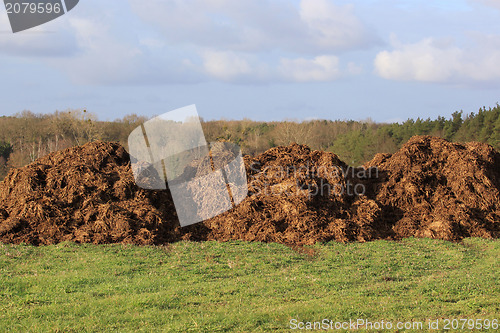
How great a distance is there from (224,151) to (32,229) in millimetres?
5846

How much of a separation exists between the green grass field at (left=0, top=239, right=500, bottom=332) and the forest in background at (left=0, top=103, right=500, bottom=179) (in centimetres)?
2315

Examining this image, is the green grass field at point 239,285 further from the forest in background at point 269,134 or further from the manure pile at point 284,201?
the forest in background at point 269,134

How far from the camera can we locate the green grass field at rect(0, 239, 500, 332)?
25.0ft

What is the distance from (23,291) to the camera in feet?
30.6

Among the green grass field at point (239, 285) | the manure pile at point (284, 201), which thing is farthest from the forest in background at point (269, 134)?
the green grass field at point (239, 285)

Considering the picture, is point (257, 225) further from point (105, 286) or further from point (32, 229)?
point (32, 229)

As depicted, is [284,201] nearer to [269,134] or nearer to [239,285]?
[239,285]

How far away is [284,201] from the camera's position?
13945 millimetres

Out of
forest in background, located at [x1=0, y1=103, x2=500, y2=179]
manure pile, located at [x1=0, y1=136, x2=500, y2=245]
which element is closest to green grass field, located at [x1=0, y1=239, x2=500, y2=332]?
manure pile, located at [x1=0, y1=136, x2=500, y2=245]

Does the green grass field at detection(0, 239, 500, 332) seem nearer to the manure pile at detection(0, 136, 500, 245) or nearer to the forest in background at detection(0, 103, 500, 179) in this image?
the manure pile at detection(0, 136, 500, 245)

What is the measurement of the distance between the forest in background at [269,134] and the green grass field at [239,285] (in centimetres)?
Result: 2315

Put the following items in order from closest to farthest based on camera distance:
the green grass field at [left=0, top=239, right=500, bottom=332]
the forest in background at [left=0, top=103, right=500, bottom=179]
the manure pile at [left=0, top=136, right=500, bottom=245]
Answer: the green grass field at [left=0, top=239, right=500, bottom=332], the manure pile at [left=0, top=136, right=500, bottom=245], the forest in background at [left=0, top=103, right=500, bottom=179]

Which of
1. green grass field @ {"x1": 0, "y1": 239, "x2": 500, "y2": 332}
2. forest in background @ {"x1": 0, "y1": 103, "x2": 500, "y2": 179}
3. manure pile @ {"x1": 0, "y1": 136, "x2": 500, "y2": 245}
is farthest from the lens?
forest in background @ {"x1": 0, "y1": 103, "x2": 500, "y2": 179}

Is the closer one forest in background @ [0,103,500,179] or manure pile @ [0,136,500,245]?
manure pile @ [0,136,500,245]
